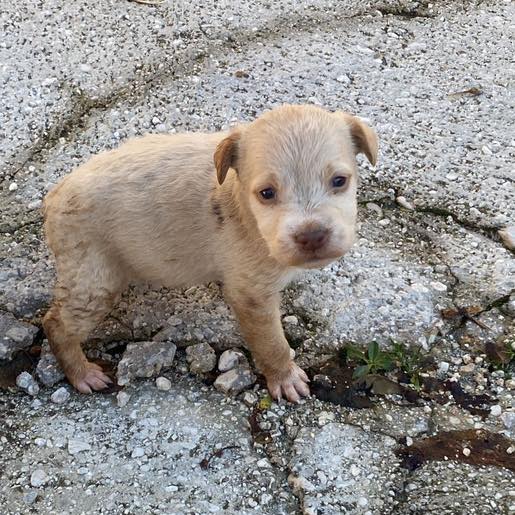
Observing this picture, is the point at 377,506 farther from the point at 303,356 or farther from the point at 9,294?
the point at 9,294

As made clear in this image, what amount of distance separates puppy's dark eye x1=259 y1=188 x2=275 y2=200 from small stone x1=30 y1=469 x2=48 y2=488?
6.15ft

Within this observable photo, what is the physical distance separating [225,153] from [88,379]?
1579mm

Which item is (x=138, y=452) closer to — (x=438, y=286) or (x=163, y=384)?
(x=163, y=384)

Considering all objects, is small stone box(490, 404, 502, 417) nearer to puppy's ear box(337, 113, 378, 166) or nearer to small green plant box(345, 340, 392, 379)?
small green plant box(345, 340, 392, 379)

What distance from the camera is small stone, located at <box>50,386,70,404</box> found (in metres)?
4.59

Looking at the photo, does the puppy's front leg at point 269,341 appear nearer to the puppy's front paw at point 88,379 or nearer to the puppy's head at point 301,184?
the puppy's head at point 301,184

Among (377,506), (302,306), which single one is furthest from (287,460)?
(302,306)

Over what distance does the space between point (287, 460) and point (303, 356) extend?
28.4 inches

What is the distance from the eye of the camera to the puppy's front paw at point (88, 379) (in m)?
4.59

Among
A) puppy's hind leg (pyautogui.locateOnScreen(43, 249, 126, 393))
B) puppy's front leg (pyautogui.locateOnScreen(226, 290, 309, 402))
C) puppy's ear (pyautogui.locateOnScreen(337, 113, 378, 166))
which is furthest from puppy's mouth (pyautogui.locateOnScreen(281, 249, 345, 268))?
puppy's hind leg (pyautogui.locateOnScreen(43, 249, 126, 393))

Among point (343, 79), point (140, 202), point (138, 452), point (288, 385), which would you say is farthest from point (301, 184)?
point (343, 79)

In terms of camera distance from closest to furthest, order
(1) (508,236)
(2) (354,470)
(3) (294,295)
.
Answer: (2) (354,470) → (3) (294,295) → (1) (508,236)

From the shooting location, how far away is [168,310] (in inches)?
196

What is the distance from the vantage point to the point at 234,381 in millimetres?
4562
